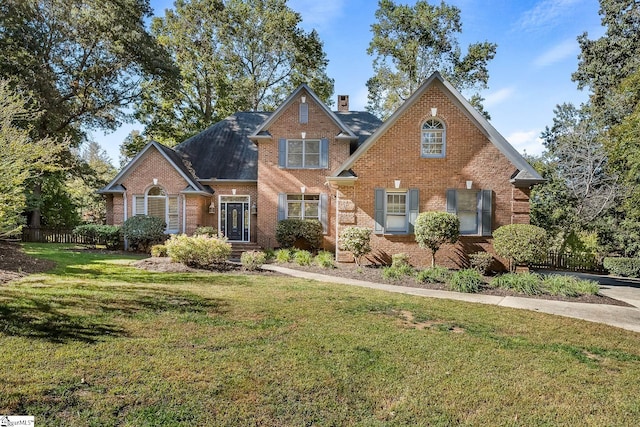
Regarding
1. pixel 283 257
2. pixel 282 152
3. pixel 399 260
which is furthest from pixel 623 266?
pixel 282 152

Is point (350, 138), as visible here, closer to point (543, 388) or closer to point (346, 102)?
point (346, 102)

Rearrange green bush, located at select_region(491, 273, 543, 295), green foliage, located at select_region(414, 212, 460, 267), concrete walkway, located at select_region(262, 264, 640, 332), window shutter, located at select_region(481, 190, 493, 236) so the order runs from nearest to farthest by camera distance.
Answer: concrete walkway, located at select_region(262, 264, 640, 332) < green bush, located at select_region(491, 273, 543, 295) < green foliage, located at select_region(414, 212, 460, 267) < window shutter, located at select_region(481, 190, 493, 236)

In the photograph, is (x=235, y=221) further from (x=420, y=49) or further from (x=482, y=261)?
(x=420, y=49)

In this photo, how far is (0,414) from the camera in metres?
3.11

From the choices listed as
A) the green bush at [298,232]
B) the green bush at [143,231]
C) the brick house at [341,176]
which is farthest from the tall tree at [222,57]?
the green bush at [298,232]

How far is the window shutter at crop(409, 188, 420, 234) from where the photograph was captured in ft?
43.2

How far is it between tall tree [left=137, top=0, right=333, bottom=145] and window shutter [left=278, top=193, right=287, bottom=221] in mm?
14120

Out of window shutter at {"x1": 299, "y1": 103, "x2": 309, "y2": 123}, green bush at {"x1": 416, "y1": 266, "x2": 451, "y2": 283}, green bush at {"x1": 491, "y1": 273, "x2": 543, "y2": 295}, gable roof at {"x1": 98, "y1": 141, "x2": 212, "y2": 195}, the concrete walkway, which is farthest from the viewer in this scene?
window shutter at {"x1": 299, "y1": 103, "x2": 309, "y2": 123}

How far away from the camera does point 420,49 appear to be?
96.1 feet

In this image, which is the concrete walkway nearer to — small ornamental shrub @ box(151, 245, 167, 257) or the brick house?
the brick house

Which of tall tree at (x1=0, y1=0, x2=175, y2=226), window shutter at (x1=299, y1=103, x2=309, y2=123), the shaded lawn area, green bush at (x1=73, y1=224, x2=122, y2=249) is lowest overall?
the shaded lawn area

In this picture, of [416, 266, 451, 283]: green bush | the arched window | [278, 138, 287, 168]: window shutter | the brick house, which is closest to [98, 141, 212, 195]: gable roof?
the brick house

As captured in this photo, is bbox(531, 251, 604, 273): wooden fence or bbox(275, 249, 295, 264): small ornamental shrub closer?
bbox(275, 249, 295, 264): small ornamental shrub

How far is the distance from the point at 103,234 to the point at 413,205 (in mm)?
14392
